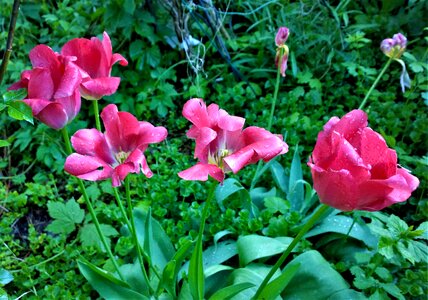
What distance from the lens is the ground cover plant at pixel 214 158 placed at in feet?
2.81

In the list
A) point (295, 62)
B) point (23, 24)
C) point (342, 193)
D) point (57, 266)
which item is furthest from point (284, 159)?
point (23, 24)

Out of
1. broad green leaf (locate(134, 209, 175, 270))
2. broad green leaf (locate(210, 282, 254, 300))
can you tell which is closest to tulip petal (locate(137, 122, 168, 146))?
broad green leaf (locate(210, 282, 254, 300))

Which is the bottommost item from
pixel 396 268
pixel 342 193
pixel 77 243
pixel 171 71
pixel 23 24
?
pixel 77 243

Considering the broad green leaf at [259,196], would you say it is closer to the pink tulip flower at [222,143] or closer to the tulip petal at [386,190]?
the pink tulip flower at [222,143]

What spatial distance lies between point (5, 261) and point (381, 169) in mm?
1367

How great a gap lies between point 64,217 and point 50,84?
904 millimetres

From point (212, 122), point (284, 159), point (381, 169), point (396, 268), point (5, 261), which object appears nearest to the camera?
point (381, 169)

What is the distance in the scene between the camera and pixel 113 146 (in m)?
0.95

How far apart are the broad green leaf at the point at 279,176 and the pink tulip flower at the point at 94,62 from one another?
90 cm

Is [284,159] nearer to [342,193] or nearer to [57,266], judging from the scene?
[57,266]

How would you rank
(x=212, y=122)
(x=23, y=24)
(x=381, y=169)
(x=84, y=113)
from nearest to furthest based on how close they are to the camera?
(x=381, y=169) < (x=212, y=122) < (x=84, y=113) < (x=23, y=24)

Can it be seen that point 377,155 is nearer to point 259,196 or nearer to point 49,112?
point 49,112

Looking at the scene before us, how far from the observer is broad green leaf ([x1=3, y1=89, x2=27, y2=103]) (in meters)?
0.88

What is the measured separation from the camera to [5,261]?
158cm
